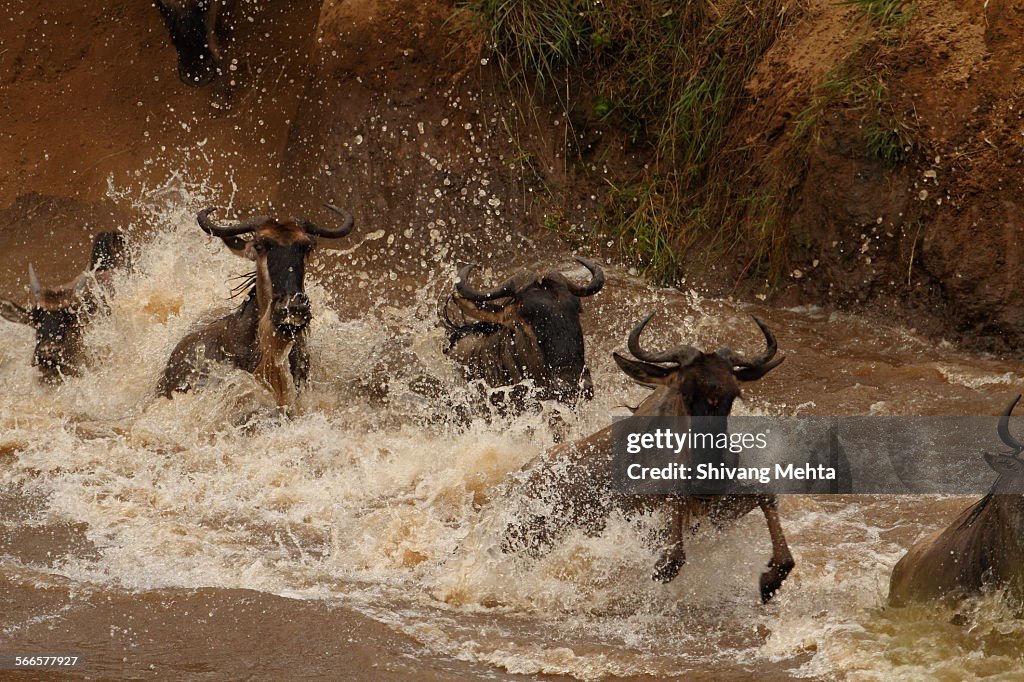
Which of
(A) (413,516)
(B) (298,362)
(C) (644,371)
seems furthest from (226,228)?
(C) (644,371)

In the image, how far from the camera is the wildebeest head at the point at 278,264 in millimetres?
7391

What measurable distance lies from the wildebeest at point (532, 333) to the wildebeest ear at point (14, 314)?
3028 mm

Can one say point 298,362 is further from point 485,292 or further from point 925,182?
point 925,182

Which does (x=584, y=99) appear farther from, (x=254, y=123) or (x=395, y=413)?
(x=395, y=413)

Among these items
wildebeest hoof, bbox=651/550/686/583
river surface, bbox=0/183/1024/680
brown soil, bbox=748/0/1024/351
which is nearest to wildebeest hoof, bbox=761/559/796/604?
river surface, bbox=0/183/1024/680

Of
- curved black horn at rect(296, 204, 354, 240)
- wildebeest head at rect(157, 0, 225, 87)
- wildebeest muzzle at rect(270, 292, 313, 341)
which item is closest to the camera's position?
wildebeest muzzle at rect(270, 292, 313, 341)

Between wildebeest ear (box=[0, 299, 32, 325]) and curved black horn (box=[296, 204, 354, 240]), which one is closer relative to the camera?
curved black horn (box=[296, 204, 354, 240])

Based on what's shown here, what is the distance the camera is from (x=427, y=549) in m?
5.77

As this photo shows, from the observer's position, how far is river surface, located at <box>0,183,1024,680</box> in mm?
4785

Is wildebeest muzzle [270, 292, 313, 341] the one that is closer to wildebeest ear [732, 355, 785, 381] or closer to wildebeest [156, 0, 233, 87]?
wildebeest ear [732, 355, 785, 381]

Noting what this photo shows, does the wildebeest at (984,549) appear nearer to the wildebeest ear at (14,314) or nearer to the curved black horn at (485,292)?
the curved black horn at (485,292)

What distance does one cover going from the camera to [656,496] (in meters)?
5.48

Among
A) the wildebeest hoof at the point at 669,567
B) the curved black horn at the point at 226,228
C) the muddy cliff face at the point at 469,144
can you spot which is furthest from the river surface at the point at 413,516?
the curved black horn at the point at 226,228

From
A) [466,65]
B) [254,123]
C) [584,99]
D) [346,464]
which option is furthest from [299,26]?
[346,464]
